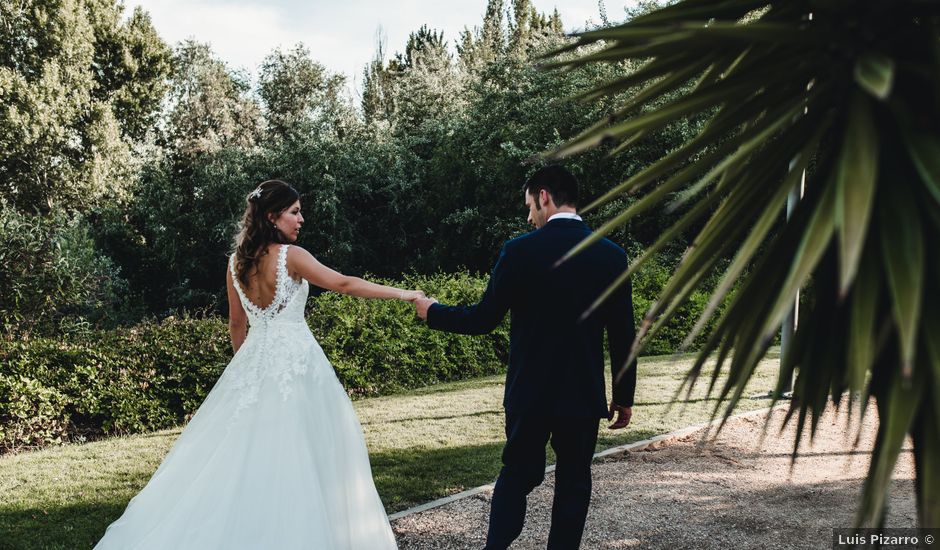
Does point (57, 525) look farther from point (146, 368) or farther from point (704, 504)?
point (704, 504)

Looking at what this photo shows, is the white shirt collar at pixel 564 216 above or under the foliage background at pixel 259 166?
under

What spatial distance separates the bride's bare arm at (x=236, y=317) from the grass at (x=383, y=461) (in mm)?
1623

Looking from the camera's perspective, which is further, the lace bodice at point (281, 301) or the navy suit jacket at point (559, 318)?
the lace bodice at point (281, 301)

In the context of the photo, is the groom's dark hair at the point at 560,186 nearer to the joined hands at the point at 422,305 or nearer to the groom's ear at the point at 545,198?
the groom's ear at the point at 545,198

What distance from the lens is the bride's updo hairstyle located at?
404 cm

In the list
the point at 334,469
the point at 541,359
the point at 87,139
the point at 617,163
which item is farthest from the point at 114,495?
the point at 87,139

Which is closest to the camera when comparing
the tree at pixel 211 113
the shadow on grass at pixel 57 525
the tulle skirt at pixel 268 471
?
the tulle skirt at pixel 268 471

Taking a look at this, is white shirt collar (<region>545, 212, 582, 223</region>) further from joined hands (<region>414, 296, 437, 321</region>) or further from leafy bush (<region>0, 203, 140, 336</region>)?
leafy bush (<region>0, 203, 140, 336</region>)

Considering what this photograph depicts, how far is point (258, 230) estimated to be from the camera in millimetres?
4062

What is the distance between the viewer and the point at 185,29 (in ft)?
105

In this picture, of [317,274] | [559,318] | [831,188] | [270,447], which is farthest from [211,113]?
[831,188]

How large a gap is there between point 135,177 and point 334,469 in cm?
2470

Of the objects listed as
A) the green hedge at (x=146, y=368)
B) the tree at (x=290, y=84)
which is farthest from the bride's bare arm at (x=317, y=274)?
the tree at (x=290, y=84)

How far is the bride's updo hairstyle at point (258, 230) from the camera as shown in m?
4.04
